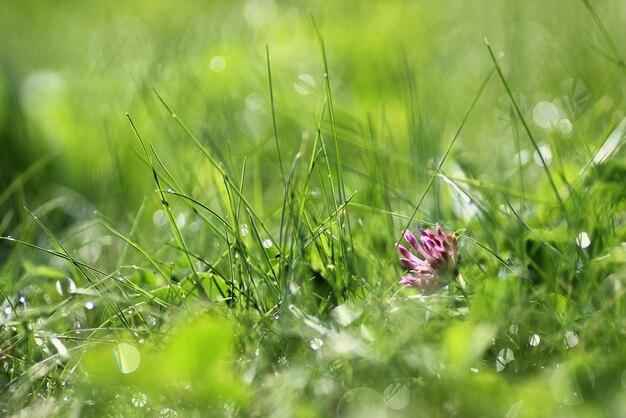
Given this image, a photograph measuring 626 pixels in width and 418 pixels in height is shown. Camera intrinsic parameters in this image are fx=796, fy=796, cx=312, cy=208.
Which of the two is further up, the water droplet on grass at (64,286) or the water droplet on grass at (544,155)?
the water droplet on grass at (544,155)

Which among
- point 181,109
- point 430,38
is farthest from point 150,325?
point 430,38

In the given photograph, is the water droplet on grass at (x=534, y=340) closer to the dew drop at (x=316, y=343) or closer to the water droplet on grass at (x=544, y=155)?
the dew drop at (x=316, y=343)

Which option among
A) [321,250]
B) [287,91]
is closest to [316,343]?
[321,250]

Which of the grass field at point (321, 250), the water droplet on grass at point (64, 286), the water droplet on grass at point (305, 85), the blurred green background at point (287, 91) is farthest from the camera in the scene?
the water droplet on grass at point (305, 85)

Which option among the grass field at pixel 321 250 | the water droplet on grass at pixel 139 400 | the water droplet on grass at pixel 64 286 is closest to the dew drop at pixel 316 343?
the grass field at pixel 321 250

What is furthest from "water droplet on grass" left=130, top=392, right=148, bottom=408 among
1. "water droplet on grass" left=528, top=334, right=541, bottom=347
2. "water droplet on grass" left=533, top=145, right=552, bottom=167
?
"water droplet on grass" left=533, top=145, right=552, bottom=167

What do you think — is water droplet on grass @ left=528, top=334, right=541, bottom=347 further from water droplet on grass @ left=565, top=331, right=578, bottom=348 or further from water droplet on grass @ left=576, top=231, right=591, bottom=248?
water droplet on grass @ left=576, top=231, right=591, bottom=248

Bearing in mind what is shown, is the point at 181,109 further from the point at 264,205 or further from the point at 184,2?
the point at 184,2
